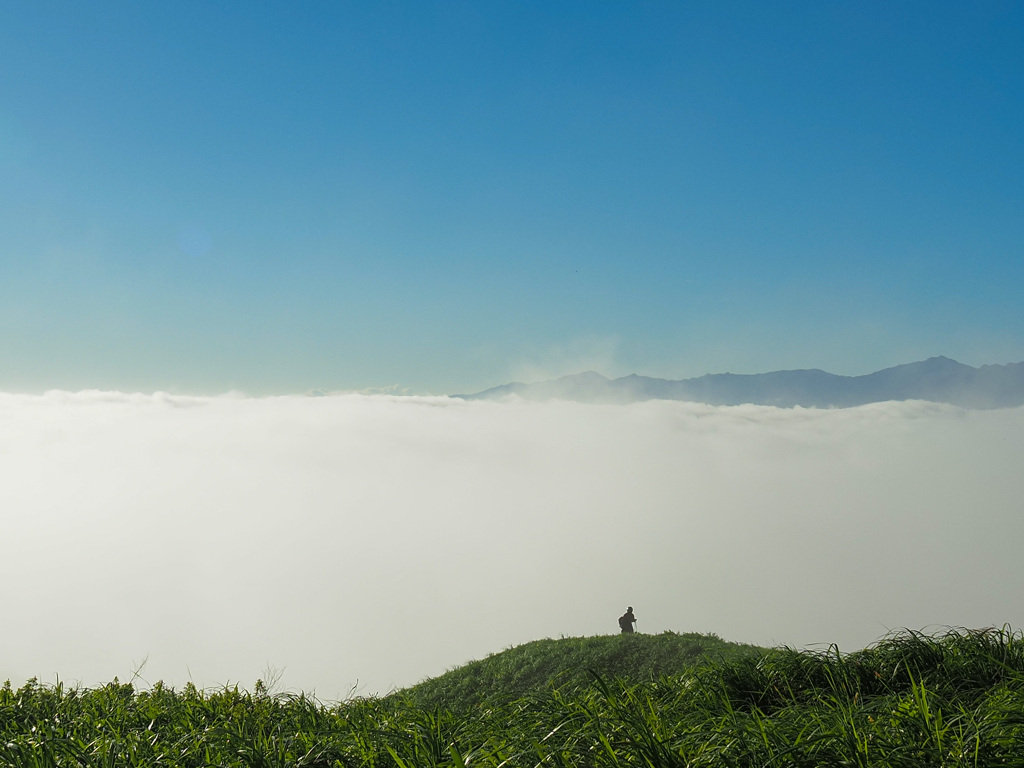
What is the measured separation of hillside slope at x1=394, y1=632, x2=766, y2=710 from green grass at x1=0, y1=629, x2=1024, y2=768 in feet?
42.6

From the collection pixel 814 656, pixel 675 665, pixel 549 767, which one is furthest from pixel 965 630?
pixel 675 665

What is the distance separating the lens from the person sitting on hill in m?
26.8

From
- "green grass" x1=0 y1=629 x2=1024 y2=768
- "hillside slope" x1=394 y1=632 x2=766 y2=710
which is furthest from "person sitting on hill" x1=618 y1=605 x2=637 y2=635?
"green grass" x1=0 y1=629 x2=1024 y2=768

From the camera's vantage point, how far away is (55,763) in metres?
5.49

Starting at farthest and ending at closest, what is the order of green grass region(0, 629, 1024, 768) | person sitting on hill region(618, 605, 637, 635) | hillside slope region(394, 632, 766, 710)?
person sitting on hill region(618, 605, 637, 635), hillside slope region(394, 632, 766, 710), green grass region(0, 629, 1024, 768)

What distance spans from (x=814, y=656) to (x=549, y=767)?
4.12 m

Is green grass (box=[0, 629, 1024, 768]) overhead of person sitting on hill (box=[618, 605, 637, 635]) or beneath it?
overhead

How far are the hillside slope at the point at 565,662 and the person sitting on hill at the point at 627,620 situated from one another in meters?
3.14

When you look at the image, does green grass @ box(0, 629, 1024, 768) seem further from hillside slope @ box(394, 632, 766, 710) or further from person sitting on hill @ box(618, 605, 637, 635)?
person sitting on hill @ box(618, 605, 637, 635)

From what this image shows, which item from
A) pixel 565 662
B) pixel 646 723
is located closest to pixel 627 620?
pixel 565 662

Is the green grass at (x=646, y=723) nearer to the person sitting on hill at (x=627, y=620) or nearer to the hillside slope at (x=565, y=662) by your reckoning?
the hillside slope at (x=565, y=662)

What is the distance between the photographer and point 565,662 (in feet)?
73.2

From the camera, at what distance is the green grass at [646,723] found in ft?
14.4

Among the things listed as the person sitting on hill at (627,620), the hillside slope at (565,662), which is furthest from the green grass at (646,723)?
the person sitting on hill at (627,620)
